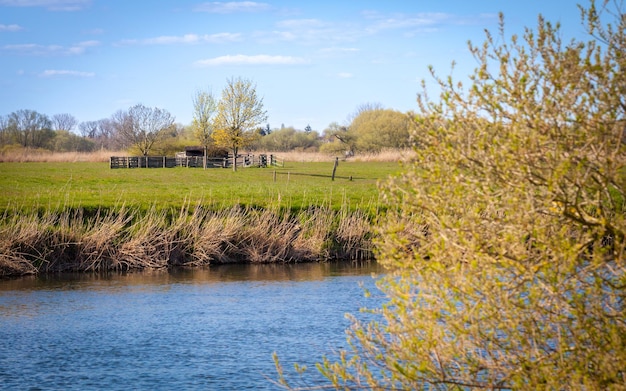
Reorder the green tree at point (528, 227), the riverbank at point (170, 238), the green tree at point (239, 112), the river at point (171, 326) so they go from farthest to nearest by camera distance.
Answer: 1. the green tree at point (239, 112)
2. the riverbank at point (170, 238)
3. the river at point (171, 326)
4. the green tree at point (528, 227)

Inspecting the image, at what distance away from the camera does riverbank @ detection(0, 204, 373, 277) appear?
22688 millimetres

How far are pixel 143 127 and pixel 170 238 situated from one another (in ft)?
187

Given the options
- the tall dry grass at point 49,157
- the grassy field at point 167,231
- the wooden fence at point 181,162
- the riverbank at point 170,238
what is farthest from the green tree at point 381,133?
the riverbank at point 170,238

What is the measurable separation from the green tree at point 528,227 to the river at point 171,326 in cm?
Result: 329

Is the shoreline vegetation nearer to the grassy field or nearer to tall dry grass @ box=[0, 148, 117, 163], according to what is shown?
the grassy field

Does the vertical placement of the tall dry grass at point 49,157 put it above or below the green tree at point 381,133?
below

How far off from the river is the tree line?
93.9 feet

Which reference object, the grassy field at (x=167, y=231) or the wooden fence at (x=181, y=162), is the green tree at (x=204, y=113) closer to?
the wooden fence at (x=181, y=162)

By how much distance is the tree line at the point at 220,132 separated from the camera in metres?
61.6

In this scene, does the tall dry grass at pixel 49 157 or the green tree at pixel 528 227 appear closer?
the green tree at pixel 528 227

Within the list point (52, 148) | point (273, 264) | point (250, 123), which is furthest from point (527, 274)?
point (52, 148)

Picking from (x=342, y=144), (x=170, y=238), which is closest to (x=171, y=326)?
(x=170, y=238)

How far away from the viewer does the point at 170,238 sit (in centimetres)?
2388

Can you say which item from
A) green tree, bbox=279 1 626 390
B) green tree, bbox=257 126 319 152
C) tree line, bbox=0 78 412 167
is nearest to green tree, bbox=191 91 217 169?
tree line, bbox=0 78 412 167
